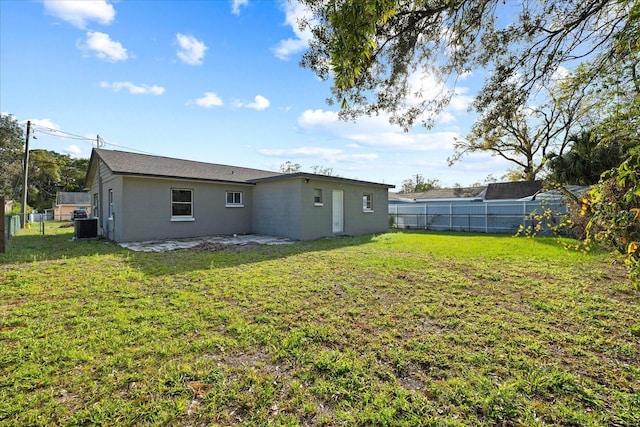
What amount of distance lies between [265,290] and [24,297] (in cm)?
375

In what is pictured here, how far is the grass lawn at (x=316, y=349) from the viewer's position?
2254mm

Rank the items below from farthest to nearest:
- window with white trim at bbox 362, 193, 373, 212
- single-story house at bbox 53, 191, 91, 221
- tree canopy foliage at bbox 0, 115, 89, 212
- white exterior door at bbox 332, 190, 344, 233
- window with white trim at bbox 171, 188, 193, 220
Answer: single-story house at bbox 53, 191, 91, 221 → tree canopy foliage at bbox 0, 115, 89, 212 → window with white trim at bbox 362, 193, 373, 212 → white exterior door at bbox 332, 190, 344, 233 → window with white trim at bbox 171, 188, 193, 220

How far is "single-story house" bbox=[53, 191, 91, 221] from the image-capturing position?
35.8m

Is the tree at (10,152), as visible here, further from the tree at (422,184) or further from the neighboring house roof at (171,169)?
the tree at (422,184)

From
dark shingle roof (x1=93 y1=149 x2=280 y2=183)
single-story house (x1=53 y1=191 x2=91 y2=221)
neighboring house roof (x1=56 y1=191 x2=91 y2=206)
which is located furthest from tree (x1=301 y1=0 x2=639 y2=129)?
neighboring house roof (x1=56 y1=191 x2=91 y2=206)

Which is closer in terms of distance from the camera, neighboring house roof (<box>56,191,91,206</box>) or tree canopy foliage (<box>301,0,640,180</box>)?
tree canopy foliage (<box>301,0,640,180</box>)

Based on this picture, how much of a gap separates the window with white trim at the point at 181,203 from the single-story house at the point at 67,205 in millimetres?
32270

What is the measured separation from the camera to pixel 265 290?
5.20 m

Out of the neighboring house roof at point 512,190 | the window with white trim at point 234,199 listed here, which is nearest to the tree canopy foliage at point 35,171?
the window with white trim at point 234,199

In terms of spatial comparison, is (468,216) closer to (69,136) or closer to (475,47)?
(475,47)

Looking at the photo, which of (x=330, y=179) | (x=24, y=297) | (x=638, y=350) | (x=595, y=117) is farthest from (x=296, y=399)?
(x=330, y=179)

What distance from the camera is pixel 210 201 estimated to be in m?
13.0

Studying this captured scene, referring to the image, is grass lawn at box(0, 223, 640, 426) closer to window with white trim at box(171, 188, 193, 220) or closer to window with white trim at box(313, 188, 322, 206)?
window with white trim at box(171, 188, 193, 220)

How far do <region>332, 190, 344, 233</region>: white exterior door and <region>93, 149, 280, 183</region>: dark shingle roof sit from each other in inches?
172
